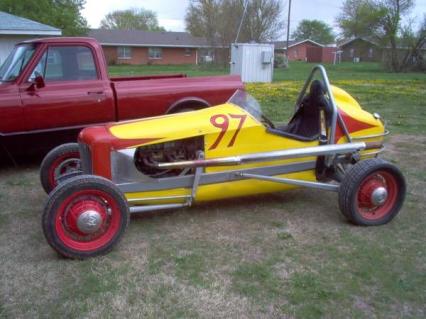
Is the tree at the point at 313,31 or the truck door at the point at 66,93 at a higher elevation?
the tree at the point at 313,31

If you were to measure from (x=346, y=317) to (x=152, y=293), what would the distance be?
1374 millimetres

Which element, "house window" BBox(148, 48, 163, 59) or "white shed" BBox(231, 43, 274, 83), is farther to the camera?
"house window" BBox(148, 48, 163, 59)

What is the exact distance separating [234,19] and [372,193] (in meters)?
37.0

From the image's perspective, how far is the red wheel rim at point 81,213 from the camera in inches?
145

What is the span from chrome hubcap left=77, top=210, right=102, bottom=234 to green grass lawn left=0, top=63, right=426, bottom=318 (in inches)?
10.6

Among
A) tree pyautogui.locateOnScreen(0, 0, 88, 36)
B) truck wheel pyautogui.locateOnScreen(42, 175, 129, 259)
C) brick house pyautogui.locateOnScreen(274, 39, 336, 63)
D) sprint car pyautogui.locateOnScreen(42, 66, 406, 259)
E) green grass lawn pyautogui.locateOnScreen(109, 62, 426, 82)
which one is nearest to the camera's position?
truck wheel pyautogui.locateOnScreen(42, 175, 129, 259)

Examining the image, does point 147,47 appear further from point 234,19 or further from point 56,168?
point 56,168

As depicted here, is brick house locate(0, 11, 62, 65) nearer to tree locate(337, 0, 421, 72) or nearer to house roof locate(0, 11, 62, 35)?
house roof locate(0, 11, 62, 35)

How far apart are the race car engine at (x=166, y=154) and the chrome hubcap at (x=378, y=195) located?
1773 millimetres

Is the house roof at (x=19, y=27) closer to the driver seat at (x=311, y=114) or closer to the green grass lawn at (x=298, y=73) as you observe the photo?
the green grass lawn at (x=298, y=73)

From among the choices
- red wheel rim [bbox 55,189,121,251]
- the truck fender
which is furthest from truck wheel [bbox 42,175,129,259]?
the truck fender

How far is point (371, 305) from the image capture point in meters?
3.17

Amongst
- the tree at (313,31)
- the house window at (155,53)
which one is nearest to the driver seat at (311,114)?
the house window at (155,53)

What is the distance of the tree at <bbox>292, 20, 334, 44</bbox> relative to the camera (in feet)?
321
